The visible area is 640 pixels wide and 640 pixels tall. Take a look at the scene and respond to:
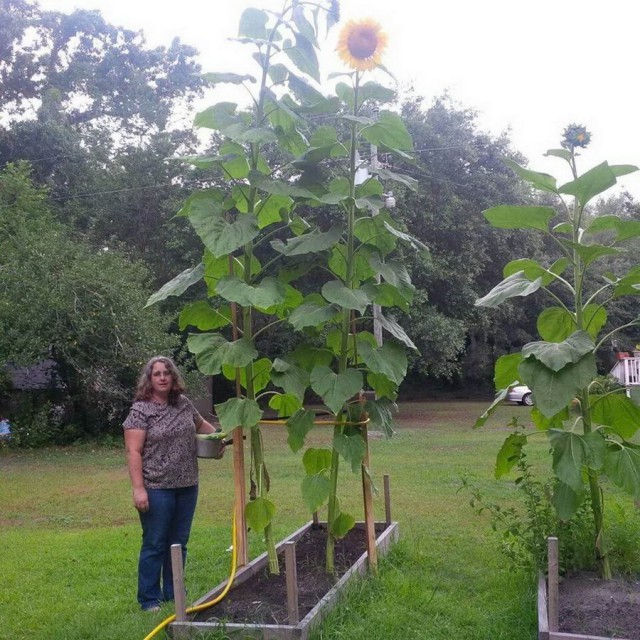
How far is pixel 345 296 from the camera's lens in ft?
12.1

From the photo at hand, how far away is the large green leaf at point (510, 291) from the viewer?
3.53m

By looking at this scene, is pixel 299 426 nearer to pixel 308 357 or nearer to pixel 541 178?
pixel 308 357

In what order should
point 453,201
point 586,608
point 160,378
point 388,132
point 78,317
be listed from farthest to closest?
point 453,201
point 78,317
point 160,378
point 388,132
point 586,608

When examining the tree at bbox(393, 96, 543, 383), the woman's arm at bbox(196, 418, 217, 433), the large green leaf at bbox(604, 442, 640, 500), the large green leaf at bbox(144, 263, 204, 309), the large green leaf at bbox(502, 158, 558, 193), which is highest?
the tree at bbox(393, 96, 543, 383)

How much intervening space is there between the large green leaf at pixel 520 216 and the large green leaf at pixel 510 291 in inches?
10.6

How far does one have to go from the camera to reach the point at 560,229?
3.87 meters

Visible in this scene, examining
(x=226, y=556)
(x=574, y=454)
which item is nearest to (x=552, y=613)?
(x=574, y=454)

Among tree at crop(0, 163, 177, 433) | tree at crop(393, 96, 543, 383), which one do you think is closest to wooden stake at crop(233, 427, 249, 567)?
tree at crop(0, 163, 177, 433)

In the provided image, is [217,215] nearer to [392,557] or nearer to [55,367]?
[392,557]

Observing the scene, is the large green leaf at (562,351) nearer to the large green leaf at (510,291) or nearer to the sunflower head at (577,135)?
the large green leaf at (510,291)

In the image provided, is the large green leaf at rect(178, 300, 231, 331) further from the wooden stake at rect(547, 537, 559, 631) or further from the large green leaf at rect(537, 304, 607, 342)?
the wooden stake at rect(547, 537, 559, 631)

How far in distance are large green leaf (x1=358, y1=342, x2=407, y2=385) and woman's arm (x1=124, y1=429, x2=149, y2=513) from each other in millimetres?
1317

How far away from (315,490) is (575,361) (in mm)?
1461

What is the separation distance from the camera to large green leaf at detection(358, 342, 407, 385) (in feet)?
12.4
